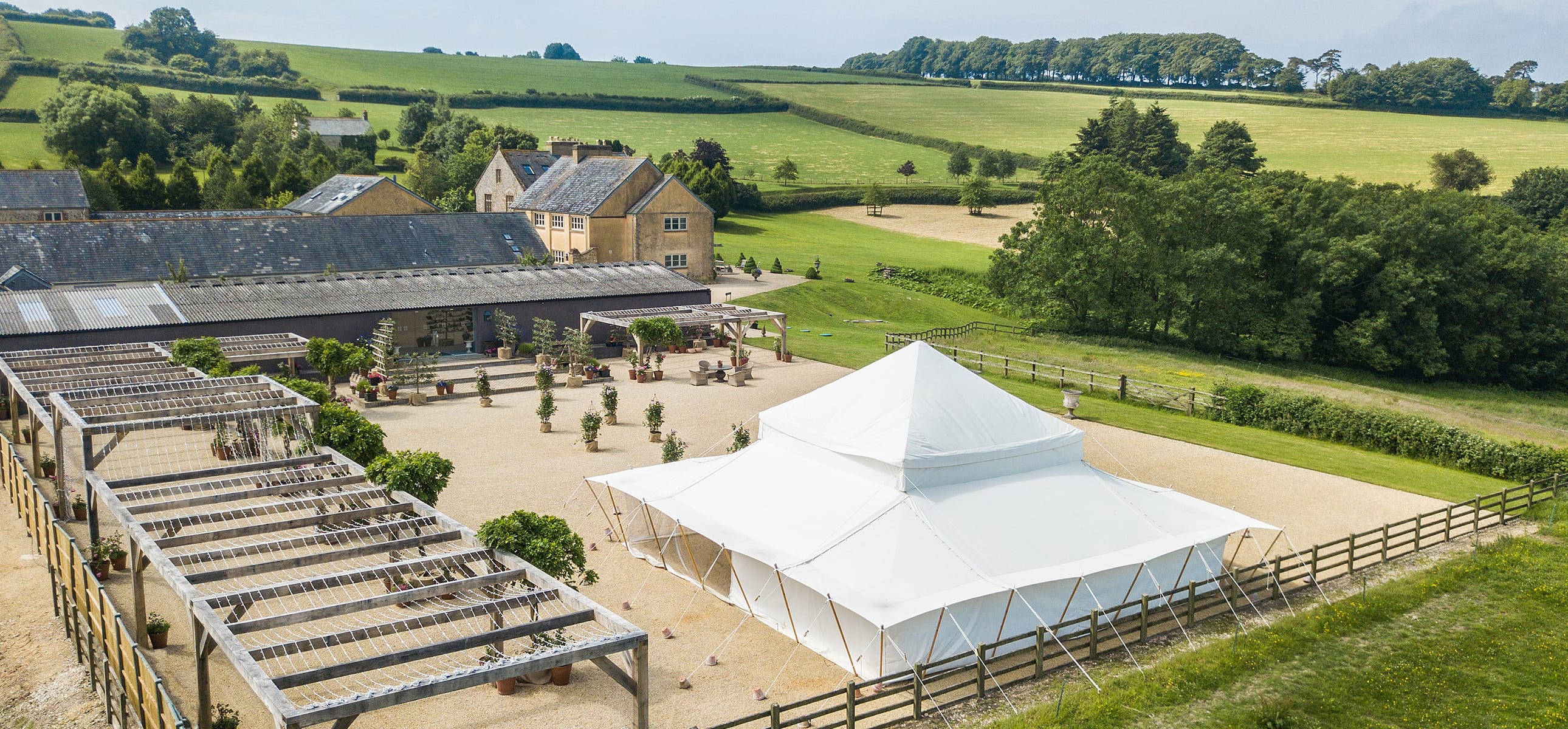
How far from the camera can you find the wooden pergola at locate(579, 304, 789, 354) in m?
38.9

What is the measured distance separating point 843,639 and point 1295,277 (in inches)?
1765

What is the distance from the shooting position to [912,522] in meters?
16.4

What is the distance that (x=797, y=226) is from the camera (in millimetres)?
81812

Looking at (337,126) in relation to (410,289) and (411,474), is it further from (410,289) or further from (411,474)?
(411,474)

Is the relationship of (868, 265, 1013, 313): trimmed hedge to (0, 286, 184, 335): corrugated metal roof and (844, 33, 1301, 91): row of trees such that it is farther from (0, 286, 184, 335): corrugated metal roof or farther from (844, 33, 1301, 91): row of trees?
(844, 33, 1301, 91): row of trees

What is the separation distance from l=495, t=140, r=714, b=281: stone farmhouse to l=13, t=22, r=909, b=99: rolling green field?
72.2m

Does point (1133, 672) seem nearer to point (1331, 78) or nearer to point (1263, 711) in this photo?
point (1263, 711)

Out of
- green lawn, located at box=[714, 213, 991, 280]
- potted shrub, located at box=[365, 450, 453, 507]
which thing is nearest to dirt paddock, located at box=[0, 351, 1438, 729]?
potted shrub, located at box=[365, 450, 453, 507]

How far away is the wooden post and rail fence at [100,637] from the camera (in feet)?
37.6

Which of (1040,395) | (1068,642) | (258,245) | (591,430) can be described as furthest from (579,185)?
(1068,642)

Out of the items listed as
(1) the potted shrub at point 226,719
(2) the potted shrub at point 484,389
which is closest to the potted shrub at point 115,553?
(1) the potted shrub at point 226,719

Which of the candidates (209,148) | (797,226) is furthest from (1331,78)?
(209,148)

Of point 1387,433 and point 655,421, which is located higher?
point 655,421

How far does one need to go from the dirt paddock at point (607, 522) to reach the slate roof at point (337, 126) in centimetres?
6618
